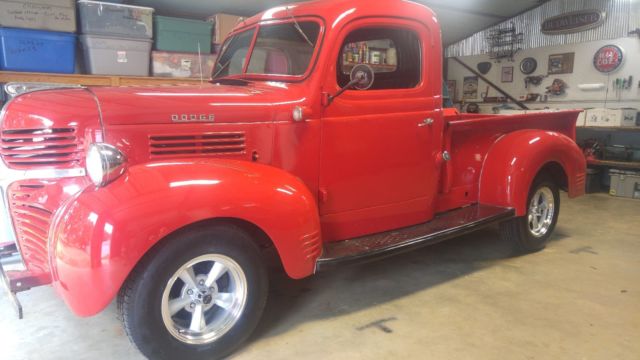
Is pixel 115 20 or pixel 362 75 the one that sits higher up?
pixel 115 20

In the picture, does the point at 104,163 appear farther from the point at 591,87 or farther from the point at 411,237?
the point at 591,87

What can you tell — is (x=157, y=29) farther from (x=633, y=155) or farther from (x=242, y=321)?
(x=633, y=155)

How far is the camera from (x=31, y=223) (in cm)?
232

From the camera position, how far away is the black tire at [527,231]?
3760 mm

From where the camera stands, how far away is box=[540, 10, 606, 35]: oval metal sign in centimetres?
747

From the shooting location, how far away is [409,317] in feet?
9.26

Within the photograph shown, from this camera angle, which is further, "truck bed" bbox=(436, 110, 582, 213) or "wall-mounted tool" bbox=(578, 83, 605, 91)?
"wall-mounted tool" bbox=(578, 83, 605, 91)

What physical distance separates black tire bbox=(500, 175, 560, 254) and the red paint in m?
0.24

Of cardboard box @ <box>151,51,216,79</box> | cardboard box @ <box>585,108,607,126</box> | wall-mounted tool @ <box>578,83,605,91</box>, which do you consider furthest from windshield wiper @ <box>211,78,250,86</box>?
wall-mounted tool @ <box>578,83,605,91</box>

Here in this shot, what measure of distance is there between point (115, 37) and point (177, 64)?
687mm

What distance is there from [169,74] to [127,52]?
503mm

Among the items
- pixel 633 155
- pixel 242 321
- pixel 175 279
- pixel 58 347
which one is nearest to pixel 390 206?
pixel 242 321

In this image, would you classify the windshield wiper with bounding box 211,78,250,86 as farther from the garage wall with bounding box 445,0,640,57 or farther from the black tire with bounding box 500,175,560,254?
the garage wall with bounding box 445,0,640,57

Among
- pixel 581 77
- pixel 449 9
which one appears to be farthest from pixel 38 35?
pixel 581 77
